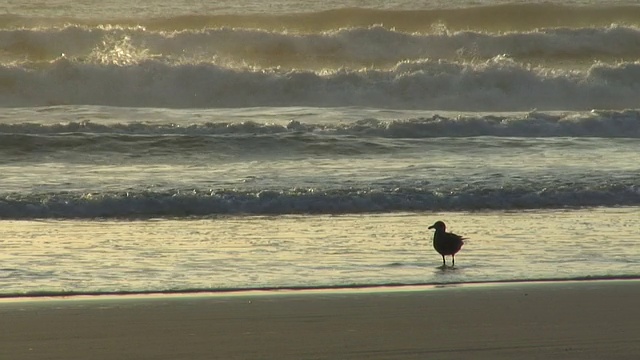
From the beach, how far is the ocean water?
396 mm

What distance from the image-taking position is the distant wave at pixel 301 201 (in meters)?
9.38

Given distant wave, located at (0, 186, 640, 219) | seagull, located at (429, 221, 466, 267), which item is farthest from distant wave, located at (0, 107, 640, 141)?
seagull, located at (429, 221, 466, 267)

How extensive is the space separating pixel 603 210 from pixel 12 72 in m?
14.5

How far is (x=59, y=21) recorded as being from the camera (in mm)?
26562

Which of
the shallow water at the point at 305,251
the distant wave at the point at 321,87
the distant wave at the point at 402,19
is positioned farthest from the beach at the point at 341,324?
the distant wave at the point at 402,19

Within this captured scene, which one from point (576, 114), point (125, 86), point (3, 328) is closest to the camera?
point (3, 328)

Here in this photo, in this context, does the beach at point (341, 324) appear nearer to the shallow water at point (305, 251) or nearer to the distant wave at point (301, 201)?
the shallow water at point (305, 251)

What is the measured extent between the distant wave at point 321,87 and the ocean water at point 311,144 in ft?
0.14

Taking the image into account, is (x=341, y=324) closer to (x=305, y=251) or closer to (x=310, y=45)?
(x=305, y=251)

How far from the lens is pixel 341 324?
5320 mm

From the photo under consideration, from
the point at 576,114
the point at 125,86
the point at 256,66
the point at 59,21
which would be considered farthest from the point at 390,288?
the point at 59,21

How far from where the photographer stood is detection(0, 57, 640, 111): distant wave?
20.7 metres

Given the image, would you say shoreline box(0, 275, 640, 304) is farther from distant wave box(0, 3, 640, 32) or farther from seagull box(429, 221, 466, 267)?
distant wave box(0, 3, 640, 32)

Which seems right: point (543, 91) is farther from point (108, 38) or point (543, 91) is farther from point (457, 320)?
point (457, 320)
